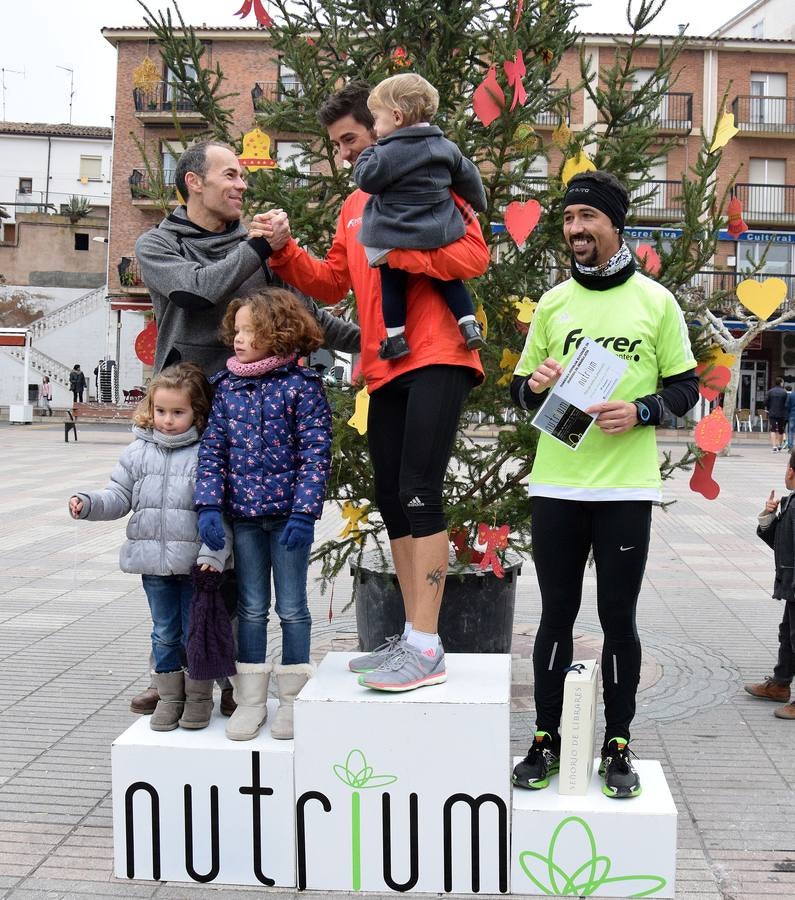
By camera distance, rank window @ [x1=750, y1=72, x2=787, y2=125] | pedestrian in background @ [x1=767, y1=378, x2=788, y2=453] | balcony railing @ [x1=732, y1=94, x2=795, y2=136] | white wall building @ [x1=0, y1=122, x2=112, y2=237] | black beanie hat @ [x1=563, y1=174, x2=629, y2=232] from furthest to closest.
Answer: white wall building @ [x1=0, y1=122, x2=112, y2=237] < window @ [x1=750, y1=72, x2=787, y2=125] < balcony railing @ [x1=732, y1=94, x2=795, y2=136] < pedestrian in background @ [x1=767, y1=378, x2=788, y2=453] < black beanie hat @ [x1=563, y1=174, x2=629, y2=232]

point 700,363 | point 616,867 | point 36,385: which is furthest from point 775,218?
point 616,867

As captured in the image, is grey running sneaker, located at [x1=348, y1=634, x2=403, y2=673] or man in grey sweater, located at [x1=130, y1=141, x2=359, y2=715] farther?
man in grey sweater, located at [x1=130, y1=141, x2=359, y2=715]

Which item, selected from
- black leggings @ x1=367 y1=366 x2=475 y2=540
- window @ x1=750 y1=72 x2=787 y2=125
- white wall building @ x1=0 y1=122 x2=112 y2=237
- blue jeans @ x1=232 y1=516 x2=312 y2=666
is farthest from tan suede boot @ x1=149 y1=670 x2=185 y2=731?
white wall building @ x1=0 y1=122 x2=112 y2=237

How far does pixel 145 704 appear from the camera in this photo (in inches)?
185

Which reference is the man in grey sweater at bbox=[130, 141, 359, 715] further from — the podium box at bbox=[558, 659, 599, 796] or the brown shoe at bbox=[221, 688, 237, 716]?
the podium box at bbox=[558, 659, 599, 796]

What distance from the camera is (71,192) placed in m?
55.8

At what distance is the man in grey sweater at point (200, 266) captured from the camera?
3.74 m

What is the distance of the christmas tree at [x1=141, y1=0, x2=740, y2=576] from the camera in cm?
481

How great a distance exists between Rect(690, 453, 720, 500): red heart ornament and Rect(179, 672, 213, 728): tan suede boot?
2.51 m

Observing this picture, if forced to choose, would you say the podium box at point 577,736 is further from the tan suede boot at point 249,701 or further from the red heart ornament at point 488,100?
the red heart ornament at point 488,100

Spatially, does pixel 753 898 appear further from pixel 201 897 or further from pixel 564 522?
pixel 201 897

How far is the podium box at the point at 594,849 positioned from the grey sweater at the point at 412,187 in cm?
172

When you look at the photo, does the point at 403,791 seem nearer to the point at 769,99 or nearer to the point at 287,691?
the point at 287,691

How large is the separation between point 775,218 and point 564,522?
37.2 meters
